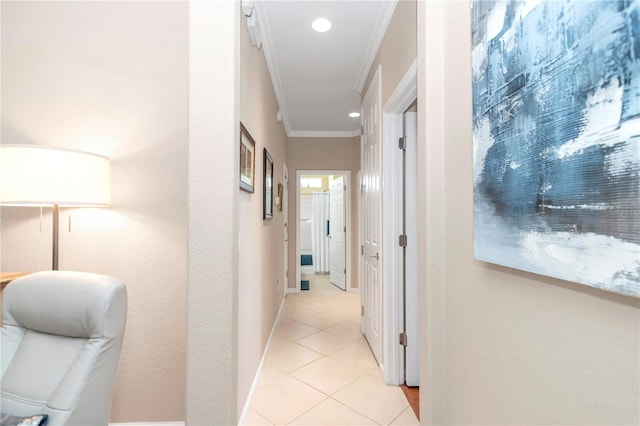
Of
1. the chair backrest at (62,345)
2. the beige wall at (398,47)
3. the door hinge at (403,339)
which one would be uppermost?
the beige wall at (398,47)

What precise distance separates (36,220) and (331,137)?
4303 millimetres

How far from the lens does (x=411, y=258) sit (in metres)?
2.35

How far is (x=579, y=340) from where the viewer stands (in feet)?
2.15

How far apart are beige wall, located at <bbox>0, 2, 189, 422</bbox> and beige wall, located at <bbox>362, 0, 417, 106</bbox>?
1.34 meters

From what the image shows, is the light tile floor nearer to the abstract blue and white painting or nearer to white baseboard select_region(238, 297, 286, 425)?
white baseboard select_region(238, 297, 286, 425)

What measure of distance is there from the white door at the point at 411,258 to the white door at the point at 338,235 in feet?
10.2

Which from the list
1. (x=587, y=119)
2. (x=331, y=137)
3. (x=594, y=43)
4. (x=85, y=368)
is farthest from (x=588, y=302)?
(x=331, y=137)

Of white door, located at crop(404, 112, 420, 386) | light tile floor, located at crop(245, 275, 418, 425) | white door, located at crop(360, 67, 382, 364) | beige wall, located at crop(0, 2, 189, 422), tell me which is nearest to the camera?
beige wall, located at crop(0, 2, 189, 422)

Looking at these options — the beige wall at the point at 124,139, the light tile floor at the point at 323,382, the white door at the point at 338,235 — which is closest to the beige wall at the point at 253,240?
the light tile floor at the point at 323,382

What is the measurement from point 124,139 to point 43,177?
52 centimetres

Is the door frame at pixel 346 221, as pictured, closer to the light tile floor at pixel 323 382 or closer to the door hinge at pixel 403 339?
the light tile floor at pixel 323 382

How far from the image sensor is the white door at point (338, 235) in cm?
558

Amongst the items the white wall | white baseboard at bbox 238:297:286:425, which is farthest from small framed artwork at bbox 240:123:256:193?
white baseboard at bbox 238:297:286:425

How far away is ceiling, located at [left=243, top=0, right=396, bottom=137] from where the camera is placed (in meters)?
2.19
